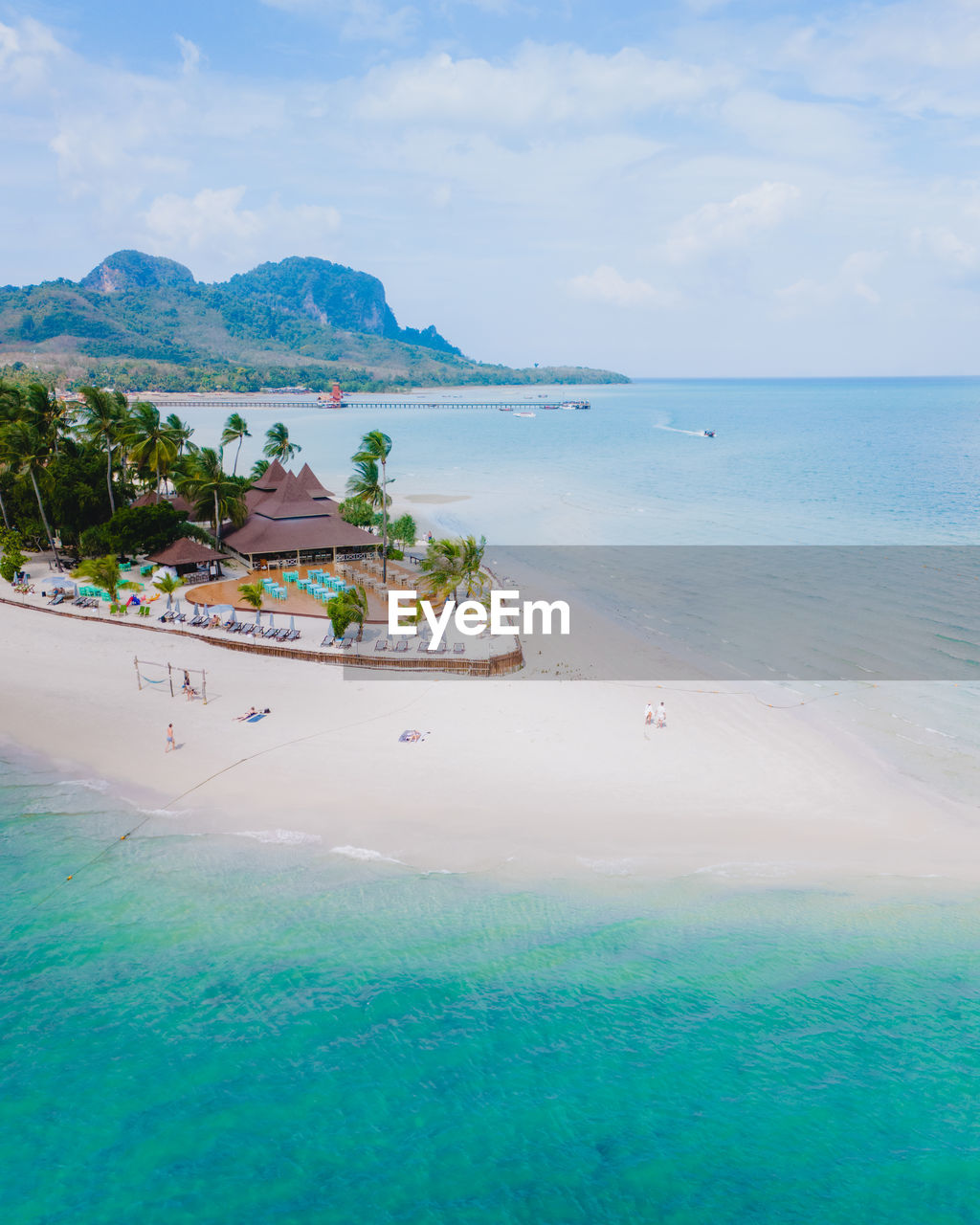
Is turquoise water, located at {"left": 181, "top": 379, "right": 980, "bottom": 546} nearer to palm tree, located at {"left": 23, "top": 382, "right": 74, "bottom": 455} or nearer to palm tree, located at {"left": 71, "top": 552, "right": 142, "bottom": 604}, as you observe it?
palm tree, located at {"left": 71, "top": 552, "right": 142, "bottom": 604}

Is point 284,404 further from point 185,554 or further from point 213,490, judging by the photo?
point 185,554

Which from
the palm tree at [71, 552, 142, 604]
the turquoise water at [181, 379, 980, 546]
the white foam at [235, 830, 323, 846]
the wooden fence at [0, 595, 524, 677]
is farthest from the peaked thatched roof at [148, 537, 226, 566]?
the white foam at [235, 830, 323, 846]

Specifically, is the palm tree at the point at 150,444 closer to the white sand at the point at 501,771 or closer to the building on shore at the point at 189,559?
the building on shore at the point at 189,559

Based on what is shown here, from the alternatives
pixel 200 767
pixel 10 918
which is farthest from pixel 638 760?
pixel 10 918

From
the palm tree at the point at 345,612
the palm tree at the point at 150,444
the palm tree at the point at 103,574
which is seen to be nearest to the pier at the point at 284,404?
the palm tree at the point at 150,444

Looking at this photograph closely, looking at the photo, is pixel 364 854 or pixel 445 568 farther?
pixel 445 568

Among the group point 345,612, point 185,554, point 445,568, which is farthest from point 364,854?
point 185,554
